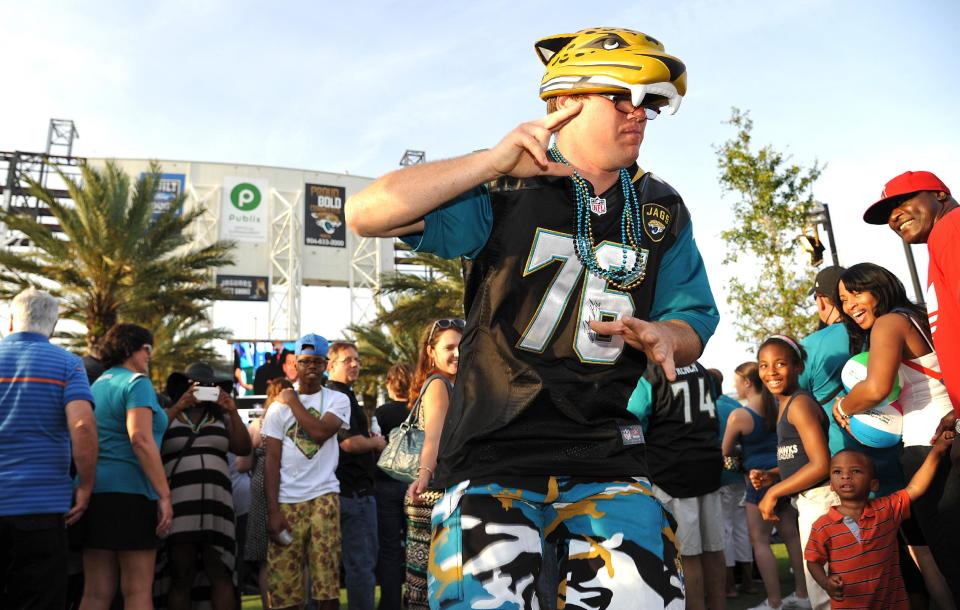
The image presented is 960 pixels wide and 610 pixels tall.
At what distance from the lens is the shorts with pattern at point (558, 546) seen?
1868mm

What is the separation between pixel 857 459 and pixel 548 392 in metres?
3.07

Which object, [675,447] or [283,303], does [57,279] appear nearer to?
[675,447]

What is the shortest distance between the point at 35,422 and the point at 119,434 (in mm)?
666

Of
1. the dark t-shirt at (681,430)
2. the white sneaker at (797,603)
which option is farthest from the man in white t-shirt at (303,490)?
the white sneaker at (797,603)

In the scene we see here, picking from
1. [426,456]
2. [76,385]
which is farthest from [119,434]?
[426,456]

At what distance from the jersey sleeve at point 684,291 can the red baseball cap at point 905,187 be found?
6.39ft

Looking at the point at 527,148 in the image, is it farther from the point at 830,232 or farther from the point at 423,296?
the point at 423,296

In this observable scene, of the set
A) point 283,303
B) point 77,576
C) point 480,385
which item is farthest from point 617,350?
point 283,303

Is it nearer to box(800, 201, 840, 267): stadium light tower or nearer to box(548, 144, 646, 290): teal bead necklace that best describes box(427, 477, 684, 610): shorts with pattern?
box(548, 144, 646, 290): teal bead necklace

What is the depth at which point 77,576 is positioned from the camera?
5.70m

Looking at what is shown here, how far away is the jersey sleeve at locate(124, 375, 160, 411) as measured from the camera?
5.06 meters

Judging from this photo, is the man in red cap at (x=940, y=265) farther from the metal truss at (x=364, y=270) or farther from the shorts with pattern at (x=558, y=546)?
the metal truss at (x=364, y=270)

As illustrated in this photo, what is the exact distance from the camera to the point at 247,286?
51438 millimetres

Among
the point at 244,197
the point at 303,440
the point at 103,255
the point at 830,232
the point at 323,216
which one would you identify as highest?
the point at 244,197
